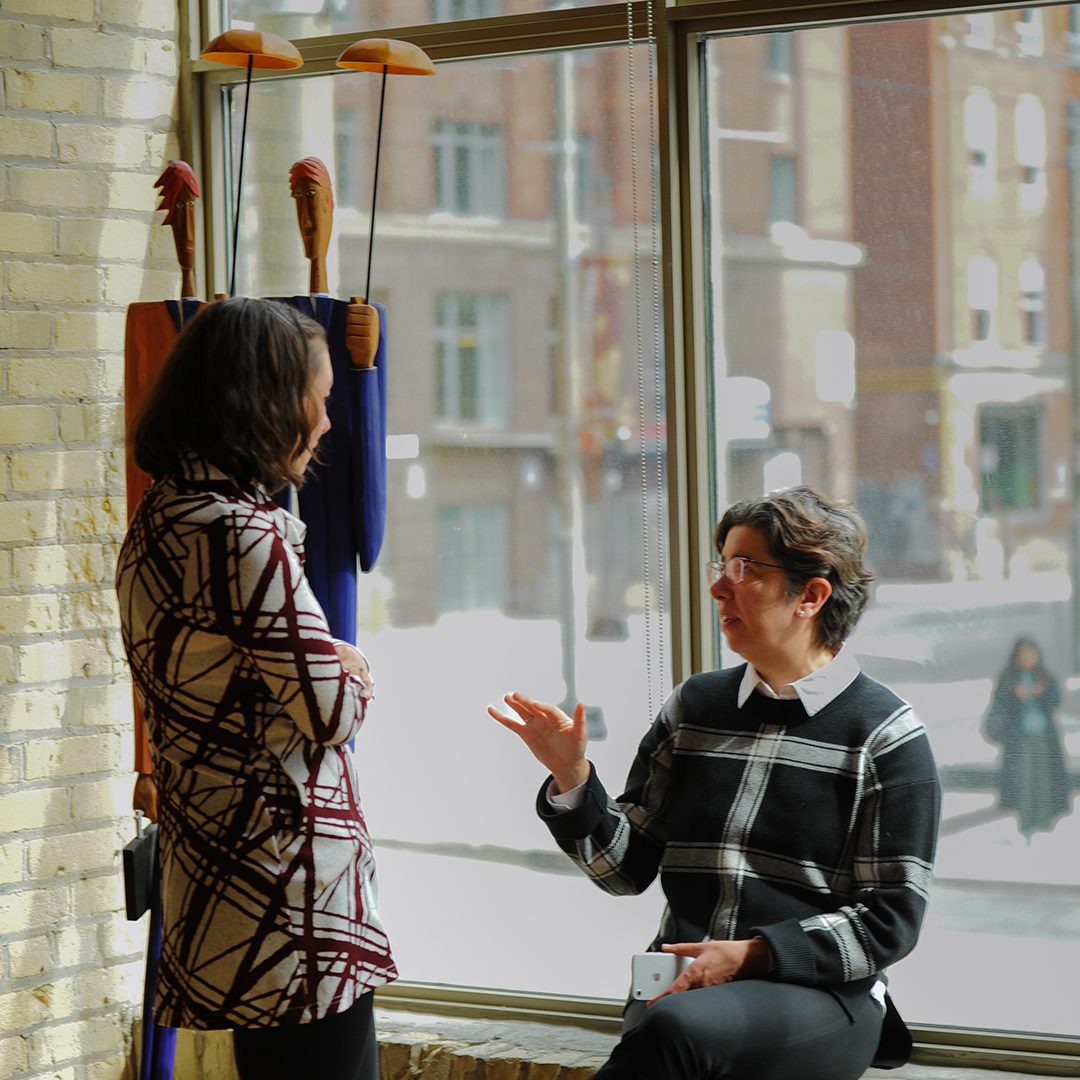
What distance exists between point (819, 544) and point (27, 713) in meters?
1.58

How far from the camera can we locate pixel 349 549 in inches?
99.7

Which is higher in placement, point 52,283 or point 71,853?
point 52,283

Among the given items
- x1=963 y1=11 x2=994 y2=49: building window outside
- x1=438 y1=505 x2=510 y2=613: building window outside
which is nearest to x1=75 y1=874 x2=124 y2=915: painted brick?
x1=438 y1=505 x2=510 y2=613: building window outside

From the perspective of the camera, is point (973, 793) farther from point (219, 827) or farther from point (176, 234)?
point (176, 234)

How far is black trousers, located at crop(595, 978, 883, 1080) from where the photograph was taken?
2.02 metres

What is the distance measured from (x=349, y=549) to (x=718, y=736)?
0.70m

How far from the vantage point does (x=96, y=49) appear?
2979 millimetres

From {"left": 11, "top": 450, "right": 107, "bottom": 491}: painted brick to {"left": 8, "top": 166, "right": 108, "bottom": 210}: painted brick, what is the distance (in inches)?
19.1

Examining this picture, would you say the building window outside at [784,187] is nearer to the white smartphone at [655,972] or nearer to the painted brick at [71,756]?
the white smartphone at [655,972]

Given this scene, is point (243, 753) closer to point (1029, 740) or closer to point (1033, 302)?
point (1029, 740)

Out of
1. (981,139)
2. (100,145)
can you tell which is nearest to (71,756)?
(100,145)

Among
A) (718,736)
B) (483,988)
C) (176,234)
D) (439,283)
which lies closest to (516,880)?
(483,988)

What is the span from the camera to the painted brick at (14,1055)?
287 cm

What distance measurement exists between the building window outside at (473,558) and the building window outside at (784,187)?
80 cm
